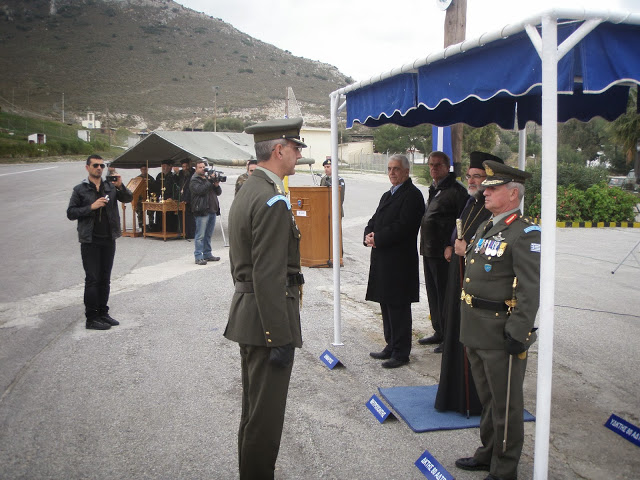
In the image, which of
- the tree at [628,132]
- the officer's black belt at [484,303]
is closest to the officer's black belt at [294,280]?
the officer's black belt at [484,303]

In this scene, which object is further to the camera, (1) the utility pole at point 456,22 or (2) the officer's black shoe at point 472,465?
(1) the utility pole at point 456,22

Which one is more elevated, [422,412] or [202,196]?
[202,196]

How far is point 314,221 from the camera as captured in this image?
10.6 m

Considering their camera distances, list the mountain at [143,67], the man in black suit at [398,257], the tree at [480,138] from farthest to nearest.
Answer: the mountain at [143,67], the tree at [480,138], the man in black suit at [398,257]

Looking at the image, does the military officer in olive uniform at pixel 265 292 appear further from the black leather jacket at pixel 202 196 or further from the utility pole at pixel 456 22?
the black leather jacket at pixel 202 196

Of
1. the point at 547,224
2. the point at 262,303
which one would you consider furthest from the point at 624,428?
the point at 262,303

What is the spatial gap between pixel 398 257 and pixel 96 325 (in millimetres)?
3712

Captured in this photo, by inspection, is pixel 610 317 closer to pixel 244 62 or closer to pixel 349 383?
pixel 349 383

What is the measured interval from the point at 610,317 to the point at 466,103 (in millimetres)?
3565

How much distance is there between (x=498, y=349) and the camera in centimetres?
330

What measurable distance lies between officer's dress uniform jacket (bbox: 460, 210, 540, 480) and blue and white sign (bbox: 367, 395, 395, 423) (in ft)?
3.42

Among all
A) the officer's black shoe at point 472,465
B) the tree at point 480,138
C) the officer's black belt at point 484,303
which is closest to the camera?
the officer's black belt at point 484,303

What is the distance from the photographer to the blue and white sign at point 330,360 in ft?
17.9

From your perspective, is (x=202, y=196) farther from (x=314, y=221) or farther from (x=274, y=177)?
(x=274, y=177)
